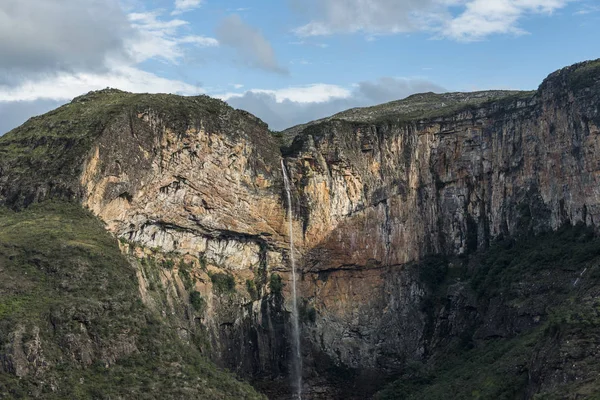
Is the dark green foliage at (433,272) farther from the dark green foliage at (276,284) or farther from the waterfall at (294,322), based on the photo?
the dark green foliage at (276,284)

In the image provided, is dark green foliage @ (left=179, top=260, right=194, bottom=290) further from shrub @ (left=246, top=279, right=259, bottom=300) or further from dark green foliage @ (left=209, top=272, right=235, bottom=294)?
shrub @ (left=246, top=279, right=259, bottom=300)

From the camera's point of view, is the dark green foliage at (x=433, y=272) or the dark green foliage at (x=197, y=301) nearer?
the dark green foliage at (x=197, y=301)

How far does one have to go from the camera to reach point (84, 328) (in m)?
44.6

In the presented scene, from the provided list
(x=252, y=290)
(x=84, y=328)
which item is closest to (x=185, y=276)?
(x=252, y=290)

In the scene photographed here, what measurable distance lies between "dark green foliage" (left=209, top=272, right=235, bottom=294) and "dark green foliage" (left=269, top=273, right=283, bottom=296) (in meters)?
2.92

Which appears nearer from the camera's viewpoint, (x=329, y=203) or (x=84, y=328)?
(x=84, y=328)

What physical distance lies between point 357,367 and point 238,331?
28.2 feet

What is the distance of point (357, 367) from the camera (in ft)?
219

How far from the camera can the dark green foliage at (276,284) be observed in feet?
219

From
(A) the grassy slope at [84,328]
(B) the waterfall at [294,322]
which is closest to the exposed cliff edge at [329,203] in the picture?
(B) the waterfall at [294,322]

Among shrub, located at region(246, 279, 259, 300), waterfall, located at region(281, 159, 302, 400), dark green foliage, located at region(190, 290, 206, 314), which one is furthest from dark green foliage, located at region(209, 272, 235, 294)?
waterfall, located at region(281, 159, 302, 400)

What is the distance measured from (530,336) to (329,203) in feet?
59.8

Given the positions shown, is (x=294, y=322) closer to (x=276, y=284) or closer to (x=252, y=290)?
(x=276, y=284)

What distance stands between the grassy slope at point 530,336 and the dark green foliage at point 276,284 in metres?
9.85
